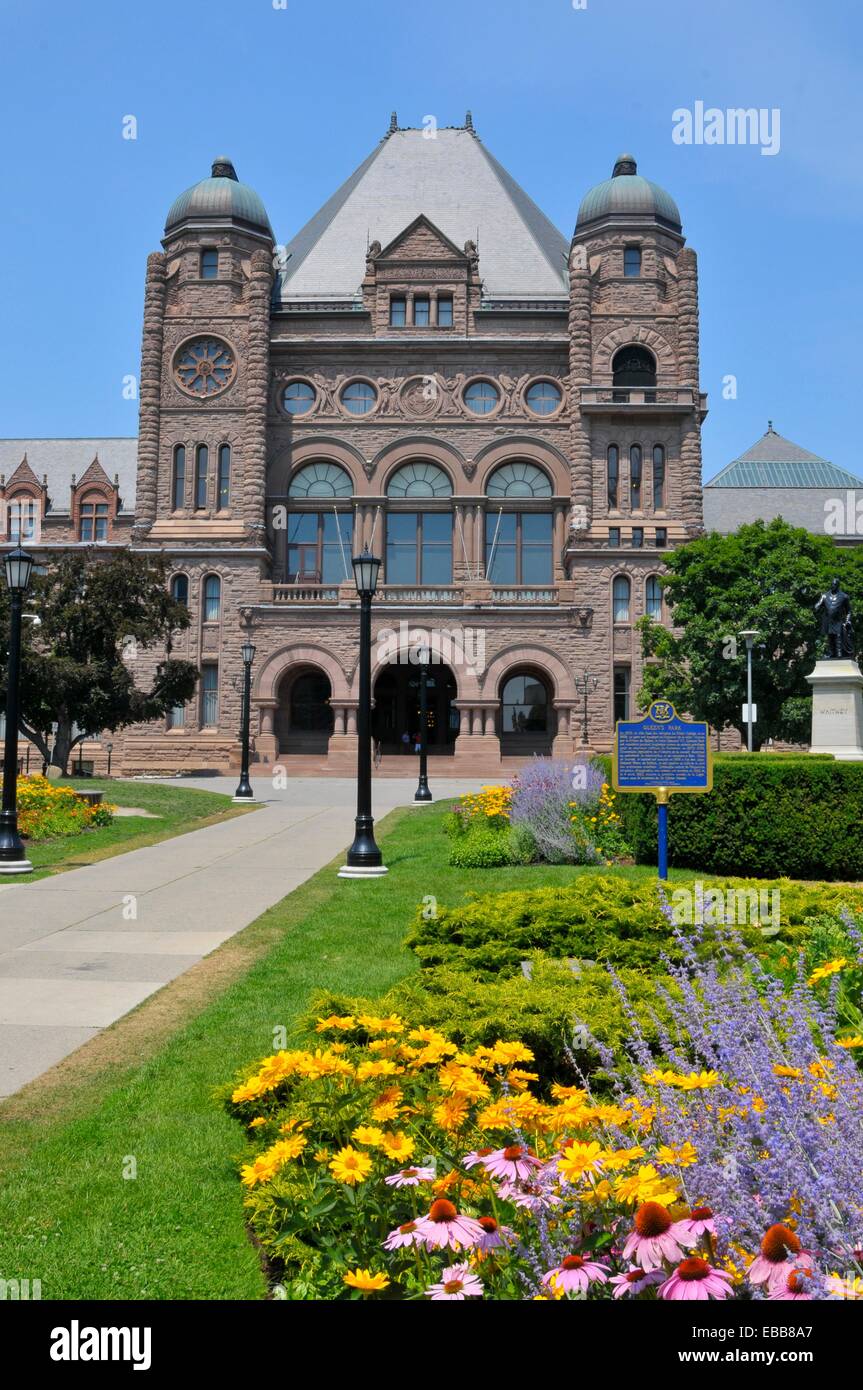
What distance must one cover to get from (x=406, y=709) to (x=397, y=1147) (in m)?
53.2

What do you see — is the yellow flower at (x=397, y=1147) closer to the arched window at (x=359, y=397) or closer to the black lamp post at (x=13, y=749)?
the black lamp post at (x=13, y=749)

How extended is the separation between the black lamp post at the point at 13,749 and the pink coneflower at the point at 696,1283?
1529 cm

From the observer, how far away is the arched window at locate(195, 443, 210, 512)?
2169 inches

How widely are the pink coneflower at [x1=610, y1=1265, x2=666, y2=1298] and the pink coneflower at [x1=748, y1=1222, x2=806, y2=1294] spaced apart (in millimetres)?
258

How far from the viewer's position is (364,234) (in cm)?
6247

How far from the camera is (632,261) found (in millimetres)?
55312

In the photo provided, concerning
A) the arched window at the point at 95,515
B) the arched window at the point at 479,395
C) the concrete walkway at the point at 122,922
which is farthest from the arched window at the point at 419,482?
the concrete walkway at the point at 122,922

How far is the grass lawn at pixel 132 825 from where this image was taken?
18.5 metres

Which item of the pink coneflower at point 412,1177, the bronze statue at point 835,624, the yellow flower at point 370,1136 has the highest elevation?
the bronze statue at point 835,624

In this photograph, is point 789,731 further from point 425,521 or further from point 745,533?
point 425,521

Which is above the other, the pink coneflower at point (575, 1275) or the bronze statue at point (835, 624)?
the bronze statue at point (835, 624)

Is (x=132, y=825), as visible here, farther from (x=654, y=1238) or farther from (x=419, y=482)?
(x=419, y=482)

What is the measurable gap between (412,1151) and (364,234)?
65.5m

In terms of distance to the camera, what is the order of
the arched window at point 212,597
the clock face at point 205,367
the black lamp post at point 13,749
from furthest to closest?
the clock face at point 205,367, the arched window at point 212,597, the black lamp post at point 13,749
